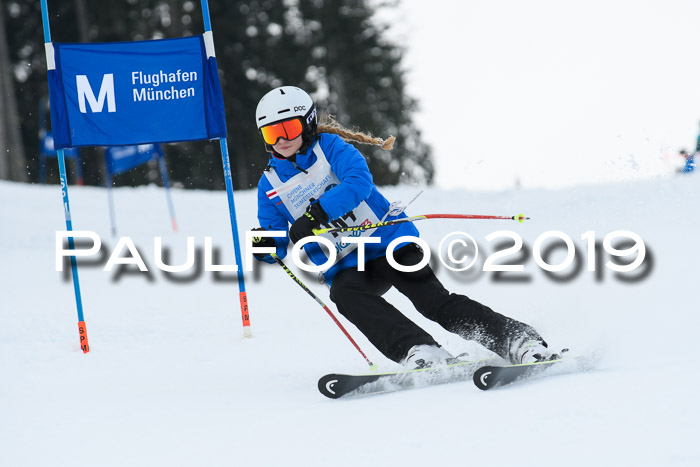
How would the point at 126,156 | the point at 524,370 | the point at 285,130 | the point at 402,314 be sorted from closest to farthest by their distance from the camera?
the point at 524,370, the point at 402,314, the point at 285,130, the point at 126,156

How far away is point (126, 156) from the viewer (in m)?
11.2

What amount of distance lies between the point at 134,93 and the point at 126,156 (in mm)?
6305

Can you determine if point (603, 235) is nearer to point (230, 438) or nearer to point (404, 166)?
point (230, 438)

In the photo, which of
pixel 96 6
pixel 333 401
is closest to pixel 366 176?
pixel 333 401

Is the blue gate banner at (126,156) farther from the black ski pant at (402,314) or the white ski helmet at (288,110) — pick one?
the black ski pant at (402,314)

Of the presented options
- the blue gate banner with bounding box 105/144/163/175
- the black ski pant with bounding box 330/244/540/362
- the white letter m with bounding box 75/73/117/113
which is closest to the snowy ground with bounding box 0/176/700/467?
the black ski pant with bounding box 330/244/540/362

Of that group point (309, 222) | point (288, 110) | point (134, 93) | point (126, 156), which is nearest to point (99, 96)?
point (134, 93)

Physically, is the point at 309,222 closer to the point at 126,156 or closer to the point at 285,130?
the point at 285,130

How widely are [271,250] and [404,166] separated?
79.0 ft

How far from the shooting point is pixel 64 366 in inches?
185

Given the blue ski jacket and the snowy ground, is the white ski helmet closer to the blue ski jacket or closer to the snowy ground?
the blue ski jacket

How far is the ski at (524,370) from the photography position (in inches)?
117

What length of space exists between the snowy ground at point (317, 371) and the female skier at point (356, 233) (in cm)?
32

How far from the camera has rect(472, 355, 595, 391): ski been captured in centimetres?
297
